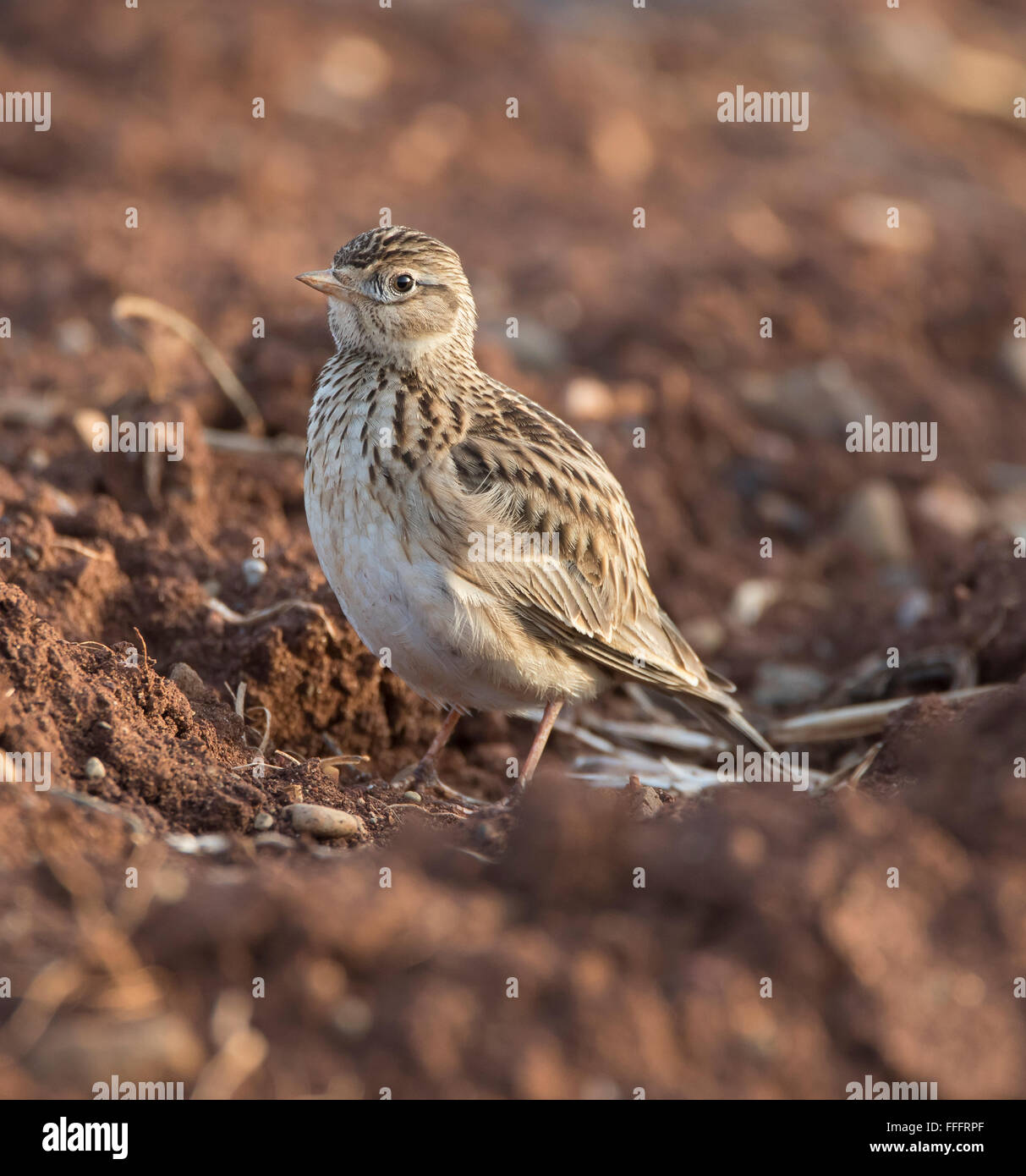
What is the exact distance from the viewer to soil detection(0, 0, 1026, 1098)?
11.8ft

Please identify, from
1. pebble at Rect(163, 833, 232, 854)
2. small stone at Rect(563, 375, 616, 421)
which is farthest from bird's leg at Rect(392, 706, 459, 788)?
small stone at Rect(563, 375, 616, 421)

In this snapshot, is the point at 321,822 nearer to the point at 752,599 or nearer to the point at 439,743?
the point at 439,743

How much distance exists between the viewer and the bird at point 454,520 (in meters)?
5.43

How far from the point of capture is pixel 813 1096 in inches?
141

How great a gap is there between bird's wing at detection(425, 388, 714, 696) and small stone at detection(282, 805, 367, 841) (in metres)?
1.11

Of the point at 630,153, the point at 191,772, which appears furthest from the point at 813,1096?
the point at 630,153

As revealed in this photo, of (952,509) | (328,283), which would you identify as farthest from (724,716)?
(952,509)

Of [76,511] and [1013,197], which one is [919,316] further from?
[76,511]

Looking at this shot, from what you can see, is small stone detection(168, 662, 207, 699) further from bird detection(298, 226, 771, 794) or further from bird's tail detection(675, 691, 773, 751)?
bird's tail detection(675, 691, 773, 751)

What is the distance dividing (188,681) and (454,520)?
130 centimetres

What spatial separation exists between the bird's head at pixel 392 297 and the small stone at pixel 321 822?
1957mm

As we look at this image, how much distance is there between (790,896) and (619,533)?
2662 millimetres

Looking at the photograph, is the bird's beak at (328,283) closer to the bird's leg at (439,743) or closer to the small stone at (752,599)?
the bird's leg at (439,743)

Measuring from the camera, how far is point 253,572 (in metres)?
6.59
